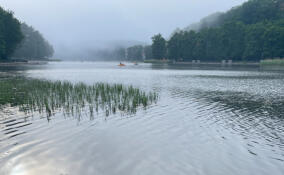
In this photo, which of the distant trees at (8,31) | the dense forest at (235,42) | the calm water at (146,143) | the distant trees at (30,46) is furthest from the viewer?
the distant trees at (30,46)

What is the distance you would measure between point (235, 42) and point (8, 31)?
117 meters

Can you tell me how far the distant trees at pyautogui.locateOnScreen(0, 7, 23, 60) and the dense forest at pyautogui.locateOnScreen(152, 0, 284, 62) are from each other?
3957 inches

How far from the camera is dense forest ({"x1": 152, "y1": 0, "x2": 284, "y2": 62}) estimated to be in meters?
122

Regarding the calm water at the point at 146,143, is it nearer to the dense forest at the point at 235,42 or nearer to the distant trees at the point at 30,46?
the dense forest at the point at 235,42

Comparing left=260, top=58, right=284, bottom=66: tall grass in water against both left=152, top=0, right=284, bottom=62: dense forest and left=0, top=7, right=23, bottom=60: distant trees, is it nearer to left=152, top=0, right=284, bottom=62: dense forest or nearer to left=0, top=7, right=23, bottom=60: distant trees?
left=152, top=0, right=284, bottom=62: dense forest

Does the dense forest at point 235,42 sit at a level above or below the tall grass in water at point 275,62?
above

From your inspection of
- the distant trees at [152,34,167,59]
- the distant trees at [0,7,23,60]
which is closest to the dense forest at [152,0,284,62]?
the distant trees at [152,34,167,59]

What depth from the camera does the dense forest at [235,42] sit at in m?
122

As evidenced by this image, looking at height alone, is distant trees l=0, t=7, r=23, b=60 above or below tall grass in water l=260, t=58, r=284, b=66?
above

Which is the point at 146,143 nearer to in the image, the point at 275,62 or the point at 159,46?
the point at 275,62

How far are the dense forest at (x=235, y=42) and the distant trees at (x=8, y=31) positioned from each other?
3957 inches

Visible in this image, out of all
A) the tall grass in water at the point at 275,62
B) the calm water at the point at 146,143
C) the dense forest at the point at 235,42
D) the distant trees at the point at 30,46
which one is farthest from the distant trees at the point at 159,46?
the calm water at the point at 146,143

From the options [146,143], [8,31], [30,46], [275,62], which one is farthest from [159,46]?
[146,143]

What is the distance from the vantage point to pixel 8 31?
109 meters
